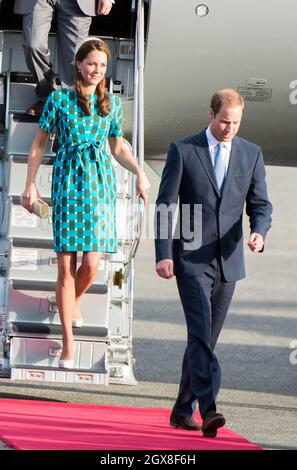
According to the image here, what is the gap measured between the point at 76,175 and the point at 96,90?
512mm

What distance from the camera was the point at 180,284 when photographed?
7238mm

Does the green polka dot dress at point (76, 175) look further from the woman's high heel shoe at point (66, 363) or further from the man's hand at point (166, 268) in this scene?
the man's hand at point (166, 268)

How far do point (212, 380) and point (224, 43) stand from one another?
326 cm

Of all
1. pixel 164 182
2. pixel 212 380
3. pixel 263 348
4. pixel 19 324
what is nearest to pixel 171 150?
pixel 164 182

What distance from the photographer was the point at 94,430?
7062mm

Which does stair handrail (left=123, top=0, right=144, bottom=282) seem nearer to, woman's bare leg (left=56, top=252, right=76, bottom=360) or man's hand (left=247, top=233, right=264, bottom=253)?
woman's bare leg (left=56, top=252, right=76, bottom=360)

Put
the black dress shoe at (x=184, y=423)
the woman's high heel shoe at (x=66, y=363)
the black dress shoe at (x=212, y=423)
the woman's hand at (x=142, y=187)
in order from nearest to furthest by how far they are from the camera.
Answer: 1. the black dress shoe at (x=212, y=423)
2. the black dress shoe at (x=184, y=423)
3. the woman's hand at (x=142, y=187)
4. the woman's high heel shoe at (x=66, y=363)

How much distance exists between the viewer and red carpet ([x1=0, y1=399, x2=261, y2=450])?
6.51m

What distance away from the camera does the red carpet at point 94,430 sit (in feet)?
21.4

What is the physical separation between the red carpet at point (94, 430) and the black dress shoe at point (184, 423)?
5 centimetres

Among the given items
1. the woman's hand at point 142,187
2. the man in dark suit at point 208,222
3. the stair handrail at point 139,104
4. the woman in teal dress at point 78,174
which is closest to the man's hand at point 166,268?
the man in dark suit at point 208,222

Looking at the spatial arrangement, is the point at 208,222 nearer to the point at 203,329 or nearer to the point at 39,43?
the point at 203,329

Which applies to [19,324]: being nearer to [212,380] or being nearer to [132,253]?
[132,253]

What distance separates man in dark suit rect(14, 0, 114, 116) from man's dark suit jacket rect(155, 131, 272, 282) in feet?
6.14
